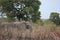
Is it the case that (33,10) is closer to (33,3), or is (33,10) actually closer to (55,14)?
(33,3)

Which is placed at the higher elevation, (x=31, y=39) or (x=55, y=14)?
(x=31, y=39)

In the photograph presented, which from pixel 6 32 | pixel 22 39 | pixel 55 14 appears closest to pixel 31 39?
pixel 22 39

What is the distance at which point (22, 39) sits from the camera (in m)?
7.42

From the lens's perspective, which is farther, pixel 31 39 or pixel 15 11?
pixel 15 11

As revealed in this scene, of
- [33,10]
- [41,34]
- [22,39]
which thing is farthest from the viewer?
[33,10]

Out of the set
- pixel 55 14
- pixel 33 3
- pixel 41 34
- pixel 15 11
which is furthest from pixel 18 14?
pixel 41 34

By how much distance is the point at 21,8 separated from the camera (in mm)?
27625

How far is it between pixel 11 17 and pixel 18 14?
965 millimetres

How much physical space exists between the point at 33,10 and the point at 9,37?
64.4 feet

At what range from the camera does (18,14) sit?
1089 inches

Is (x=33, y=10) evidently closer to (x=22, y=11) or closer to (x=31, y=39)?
(x=22, y=11)

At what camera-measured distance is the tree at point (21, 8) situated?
2730 cm

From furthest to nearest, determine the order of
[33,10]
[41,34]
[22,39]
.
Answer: [33,10] → [41,34] → [22,39]

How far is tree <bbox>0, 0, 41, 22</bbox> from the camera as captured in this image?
27297mm
